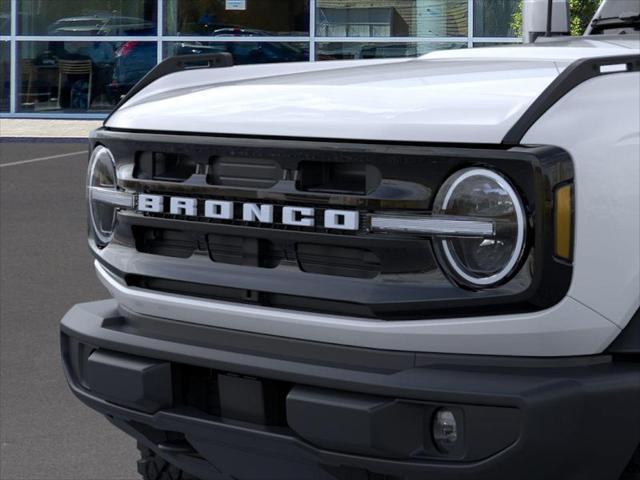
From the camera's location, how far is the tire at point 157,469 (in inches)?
143

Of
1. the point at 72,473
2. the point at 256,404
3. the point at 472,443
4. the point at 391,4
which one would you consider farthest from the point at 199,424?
the point at 391,4

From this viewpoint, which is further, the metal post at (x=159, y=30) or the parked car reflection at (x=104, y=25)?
the metal post at (x=159, y=30)

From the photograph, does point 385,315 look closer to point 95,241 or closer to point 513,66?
point 513,66

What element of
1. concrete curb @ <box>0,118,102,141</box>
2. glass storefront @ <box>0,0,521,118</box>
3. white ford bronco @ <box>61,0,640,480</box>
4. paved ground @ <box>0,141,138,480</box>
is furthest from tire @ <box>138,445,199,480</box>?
glass storefront @ <box>0,0,521,118</box>

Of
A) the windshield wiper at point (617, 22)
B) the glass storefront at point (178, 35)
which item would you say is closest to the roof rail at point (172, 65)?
the windshield wiper at point (617, 22)

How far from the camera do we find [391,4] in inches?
873

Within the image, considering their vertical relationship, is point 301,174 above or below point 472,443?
above

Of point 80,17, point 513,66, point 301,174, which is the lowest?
point 301,174

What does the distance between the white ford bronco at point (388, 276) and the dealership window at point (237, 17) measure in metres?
19.3

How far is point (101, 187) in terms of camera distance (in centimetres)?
Answer: 345

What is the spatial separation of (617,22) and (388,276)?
1603 millimetres

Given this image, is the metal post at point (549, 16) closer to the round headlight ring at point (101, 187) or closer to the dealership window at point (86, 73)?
the round headlight ring at point (101, 187)

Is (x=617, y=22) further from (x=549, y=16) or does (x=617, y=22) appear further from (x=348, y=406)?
(x=348, y=406)

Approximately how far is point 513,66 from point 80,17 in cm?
2047
